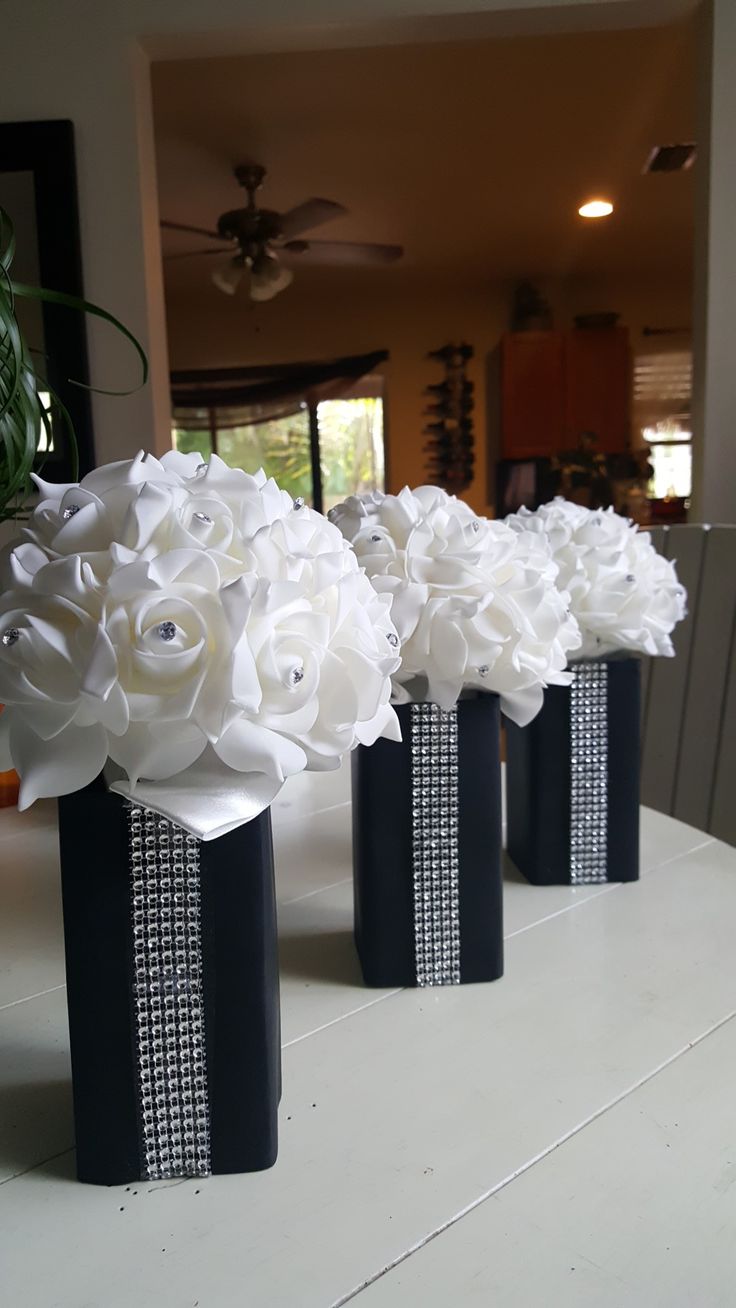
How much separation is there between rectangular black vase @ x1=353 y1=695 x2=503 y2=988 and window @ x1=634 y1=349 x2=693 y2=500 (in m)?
5.47

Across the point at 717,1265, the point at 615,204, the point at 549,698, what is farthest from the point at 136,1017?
the point at 615,204

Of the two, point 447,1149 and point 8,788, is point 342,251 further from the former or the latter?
point 447,1149

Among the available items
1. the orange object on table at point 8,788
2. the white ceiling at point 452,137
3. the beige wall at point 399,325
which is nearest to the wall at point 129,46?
the white ceiling at point 452,137

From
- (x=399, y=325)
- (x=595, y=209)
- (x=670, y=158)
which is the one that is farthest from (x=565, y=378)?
(x=670, y=158)

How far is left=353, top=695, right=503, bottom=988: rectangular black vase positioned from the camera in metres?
0.57

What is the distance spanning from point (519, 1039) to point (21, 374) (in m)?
0.50

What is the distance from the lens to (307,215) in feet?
11.0

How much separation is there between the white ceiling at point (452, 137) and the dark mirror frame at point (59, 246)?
861 millimetres

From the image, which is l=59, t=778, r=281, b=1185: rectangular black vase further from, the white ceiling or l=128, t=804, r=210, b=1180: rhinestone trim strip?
the white ceiling

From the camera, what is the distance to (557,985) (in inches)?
23.0

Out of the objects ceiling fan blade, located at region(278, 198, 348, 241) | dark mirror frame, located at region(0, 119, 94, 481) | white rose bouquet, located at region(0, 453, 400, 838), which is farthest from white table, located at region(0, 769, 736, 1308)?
ceiling fan blade, located at region(278, 198, 348, 241)

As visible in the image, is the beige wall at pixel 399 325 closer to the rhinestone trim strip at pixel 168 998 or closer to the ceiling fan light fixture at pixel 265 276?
the ceiling fan light fixture at pixel 265 276

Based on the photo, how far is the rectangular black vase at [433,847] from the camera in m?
0.57

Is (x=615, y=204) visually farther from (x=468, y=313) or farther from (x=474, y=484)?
(x=474, y=484)
